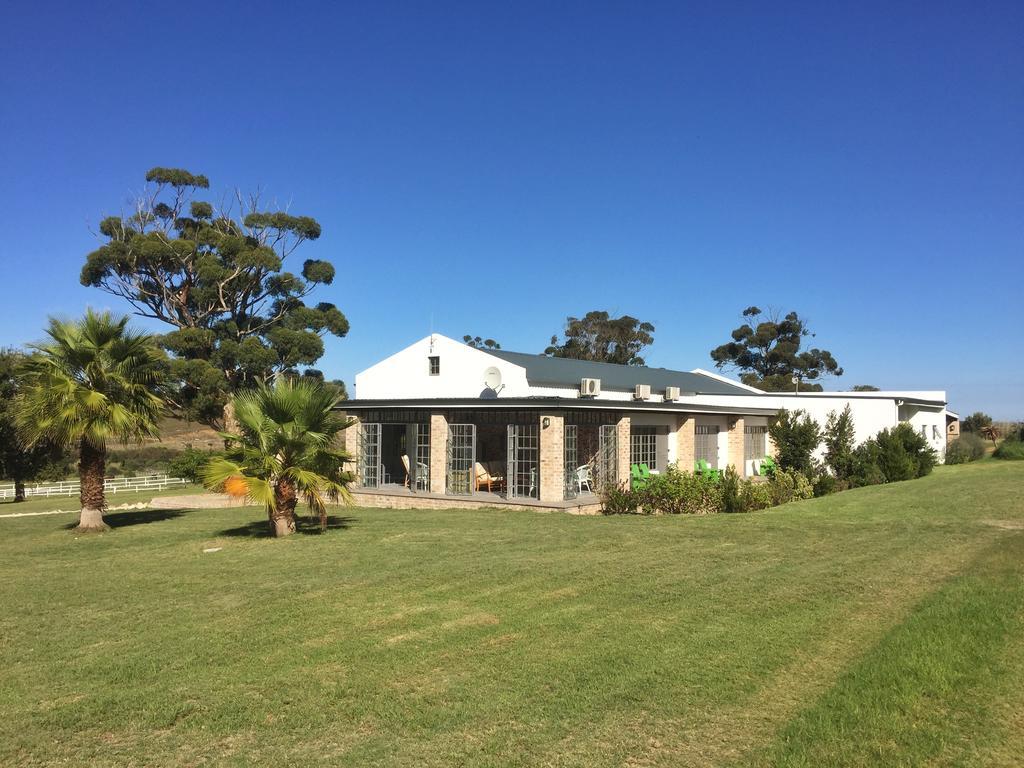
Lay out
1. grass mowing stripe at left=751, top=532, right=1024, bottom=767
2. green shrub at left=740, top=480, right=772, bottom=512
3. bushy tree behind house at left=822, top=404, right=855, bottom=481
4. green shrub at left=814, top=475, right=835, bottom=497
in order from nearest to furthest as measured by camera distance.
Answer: grass mowing stripe at left=751, top=532, right=1024, bottom=767 < green shrub at left=740, top=480, right=772, bottom=512 < green shrub at left=814, top=475, right=835, bottom=497 < bushy tree behind house at left=822, top=404, right=855, bottom=481

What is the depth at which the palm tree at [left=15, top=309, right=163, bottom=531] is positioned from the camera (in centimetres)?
1495

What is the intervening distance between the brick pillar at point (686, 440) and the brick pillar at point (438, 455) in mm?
7749

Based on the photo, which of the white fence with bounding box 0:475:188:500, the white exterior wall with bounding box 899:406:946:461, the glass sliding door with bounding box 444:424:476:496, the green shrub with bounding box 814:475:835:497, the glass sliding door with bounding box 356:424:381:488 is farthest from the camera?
the white fence with bounding box 0:475:188:500

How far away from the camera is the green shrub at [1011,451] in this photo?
31.4 meters

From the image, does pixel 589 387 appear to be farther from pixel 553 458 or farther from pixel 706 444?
pixel 706 444

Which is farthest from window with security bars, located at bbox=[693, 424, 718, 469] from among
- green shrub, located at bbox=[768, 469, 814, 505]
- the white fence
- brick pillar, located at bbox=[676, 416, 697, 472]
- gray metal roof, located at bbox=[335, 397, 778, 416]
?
the white fence

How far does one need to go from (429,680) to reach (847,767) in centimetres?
309

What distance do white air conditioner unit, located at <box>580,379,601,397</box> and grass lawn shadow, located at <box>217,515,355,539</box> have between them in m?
8.46

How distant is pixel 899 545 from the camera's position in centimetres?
1141

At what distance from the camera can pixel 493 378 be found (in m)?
22.1

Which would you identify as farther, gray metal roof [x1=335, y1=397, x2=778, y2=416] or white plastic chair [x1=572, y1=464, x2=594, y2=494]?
white plastic chair [x1=572, y1=464, x2=594, y2=494]

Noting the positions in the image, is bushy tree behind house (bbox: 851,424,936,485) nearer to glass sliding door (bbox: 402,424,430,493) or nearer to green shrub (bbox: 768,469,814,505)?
green shrub (bbox: 768,469,814,505)

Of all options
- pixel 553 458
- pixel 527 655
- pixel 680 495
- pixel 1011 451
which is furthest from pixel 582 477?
pixel 1011 451

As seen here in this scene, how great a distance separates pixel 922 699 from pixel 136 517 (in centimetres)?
1900
